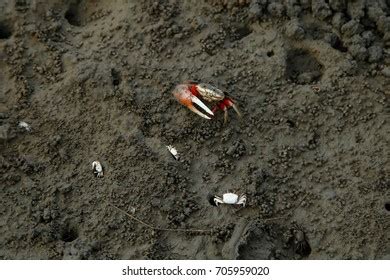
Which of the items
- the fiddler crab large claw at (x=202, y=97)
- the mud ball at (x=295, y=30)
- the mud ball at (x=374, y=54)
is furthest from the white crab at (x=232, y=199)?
the mud ball at (x=374, y=54)

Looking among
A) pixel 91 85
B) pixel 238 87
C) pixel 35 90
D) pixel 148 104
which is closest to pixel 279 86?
pixel 238 87

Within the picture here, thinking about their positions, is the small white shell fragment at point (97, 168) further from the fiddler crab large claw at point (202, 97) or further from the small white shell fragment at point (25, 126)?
the fiddler crab large claw at point (202, 97)

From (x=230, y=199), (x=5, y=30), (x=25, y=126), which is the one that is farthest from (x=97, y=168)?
(x=5, y=30)

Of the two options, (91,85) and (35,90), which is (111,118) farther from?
(35,90)

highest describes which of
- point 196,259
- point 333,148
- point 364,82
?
point 364,82

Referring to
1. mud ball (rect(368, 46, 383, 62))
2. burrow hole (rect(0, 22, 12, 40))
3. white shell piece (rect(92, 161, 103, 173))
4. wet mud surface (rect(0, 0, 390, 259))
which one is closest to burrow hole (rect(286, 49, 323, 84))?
wet mud surface (rect(0, 0, 390, 259))

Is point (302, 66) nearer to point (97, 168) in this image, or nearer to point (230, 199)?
point (230, 199)

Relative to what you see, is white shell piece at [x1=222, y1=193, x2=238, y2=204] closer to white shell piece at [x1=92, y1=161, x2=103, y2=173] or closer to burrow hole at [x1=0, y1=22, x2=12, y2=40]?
white shell piece at [x1=92, y1=161, x2=103, y2=173]
